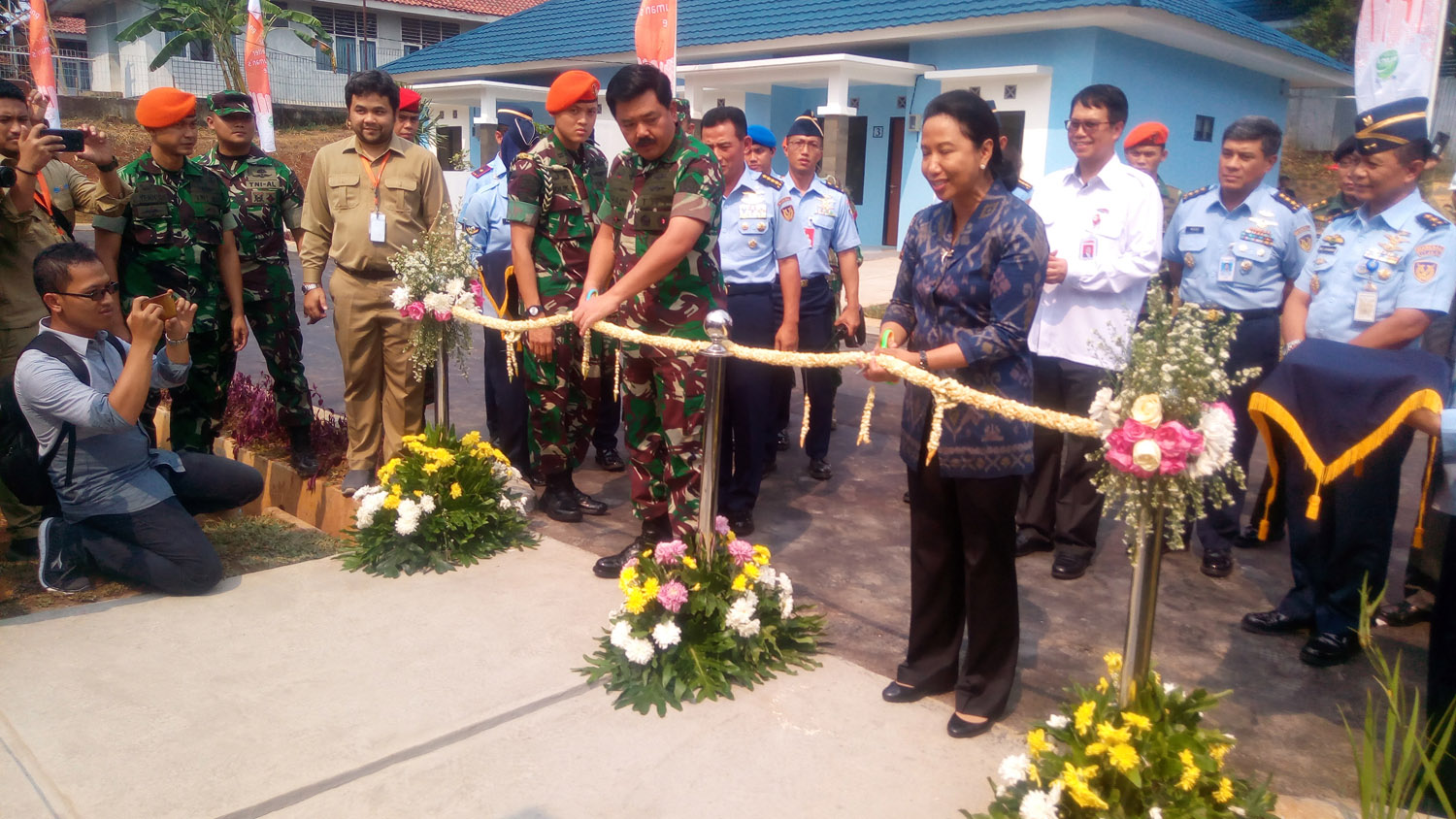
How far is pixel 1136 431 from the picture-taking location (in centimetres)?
232

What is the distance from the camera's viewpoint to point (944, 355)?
2.76 m

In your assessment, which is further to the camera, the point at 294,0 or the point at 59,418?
the point at 294,0

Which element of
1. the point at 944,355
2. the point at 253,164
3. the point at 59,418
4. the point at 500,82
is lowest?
the point at 59,418

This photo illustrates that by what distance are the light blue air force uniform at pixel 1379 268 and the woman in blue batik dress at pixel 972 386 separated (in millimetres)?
1529

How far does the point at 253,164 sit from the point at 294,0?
30.4 meters

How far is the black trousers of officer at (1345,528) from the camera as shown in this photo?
340 cm

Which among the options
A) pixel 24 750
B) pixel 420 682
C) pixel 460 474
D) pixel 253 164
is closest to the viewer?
pixel 24 750

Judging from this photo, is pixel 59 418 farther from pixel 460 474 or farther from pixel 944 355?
pixel 944 355

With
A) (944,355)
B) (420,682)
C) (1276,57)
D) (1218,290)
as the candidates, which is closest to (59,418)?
(420,682)

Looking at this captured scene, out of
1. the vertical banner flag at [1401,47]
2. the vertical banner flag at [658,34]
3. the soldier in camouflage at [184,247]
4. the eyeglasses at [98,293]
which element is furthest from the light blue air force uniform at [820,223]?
the vertical banner flag at [658,34]

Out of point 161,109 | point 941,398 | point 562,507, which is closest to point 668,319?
point 562,507

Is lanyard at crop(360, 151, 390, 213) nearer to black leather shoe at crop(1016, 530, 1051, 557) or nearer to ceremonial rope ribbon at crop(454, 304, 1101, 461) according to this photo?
ceremonial rope ribbon at crop(454, 304, 1101, 461)

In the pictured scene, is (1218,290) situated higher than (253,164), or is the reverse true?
(253,164)

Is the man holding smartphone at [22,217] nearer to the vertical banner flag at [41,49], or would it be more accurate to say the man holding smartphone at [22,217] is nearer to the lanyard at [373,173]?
the lanyard at [373,173]
